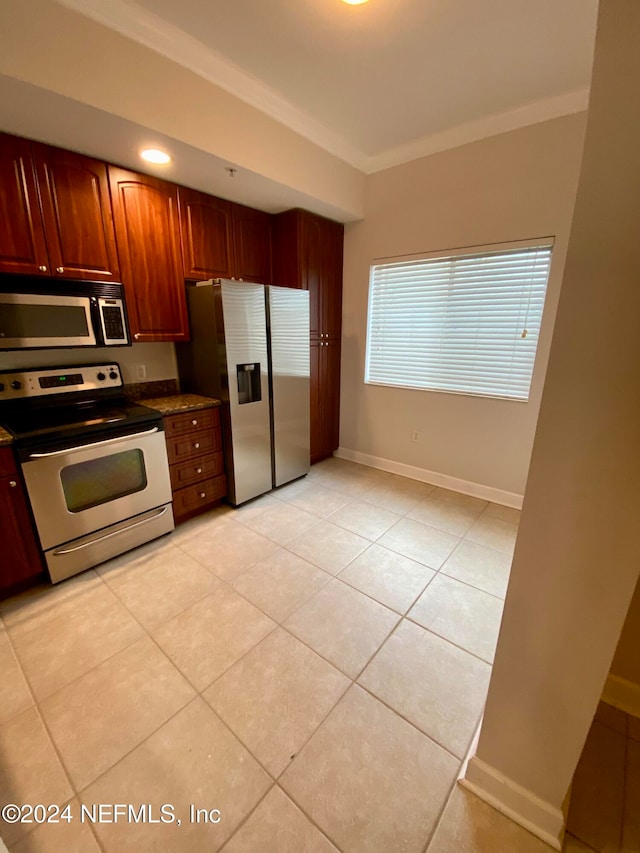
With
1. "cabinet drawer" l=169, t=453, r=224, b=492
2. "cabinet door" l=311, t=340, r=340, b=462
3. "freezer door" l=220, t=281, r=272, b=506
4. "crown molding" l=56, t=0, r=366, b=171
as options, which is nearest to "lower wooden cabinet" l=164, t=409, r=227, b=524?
"cabinet drawer" l=169, t=453, r=224, b=492

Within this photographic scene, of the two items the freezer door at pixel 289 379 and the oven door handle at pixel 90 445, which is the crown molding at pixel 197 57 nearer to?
the freezer door at pixel 289 379

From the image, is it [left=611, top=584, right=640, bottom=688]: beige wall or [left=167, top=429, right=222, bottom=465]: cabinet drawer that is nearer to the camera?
[left=611, top=584, right=640, bottom=688]: beige wall

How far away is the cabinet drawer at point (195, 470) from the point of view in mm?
2439

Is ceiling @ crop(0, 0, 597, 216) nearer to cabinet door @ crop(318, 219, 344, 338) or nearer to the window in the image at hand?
cabinet door @ crop(318, 219, 344, 338)

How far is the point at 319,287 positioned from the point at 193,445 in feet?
6.15

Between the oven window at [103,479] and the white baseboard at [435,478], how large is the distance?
220 cm

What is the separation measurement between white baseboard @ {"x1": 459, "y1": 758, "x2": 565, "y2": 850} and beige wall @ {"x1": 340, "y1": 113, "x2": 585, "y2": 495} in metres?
→ 2.15

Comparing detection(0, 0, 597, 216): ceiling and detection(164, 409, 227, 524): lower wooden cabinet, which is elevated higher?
detection(0, 0, 597, 216): ceiling

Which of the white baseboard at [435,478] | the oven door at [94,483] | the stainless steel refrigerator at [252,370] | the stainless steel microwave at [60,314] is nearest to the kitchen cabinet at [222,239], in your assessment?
the stainless steel refrigerator at [252,370]

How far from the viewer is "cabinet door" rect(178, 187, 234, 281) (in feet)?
8.05

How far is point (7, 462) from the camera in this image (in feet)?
5.55

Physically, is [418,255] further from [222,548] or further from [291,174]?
[222,548]

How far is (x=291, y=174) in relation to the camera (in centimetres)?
241

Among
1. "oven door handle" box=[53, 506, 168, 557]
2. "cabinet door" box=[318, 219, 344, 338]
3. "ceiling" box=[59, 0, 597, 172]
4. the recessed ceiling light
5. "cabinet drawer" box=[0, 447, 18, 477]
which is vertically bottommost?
"oven door handle" box=[53, 506, 168, 557]
